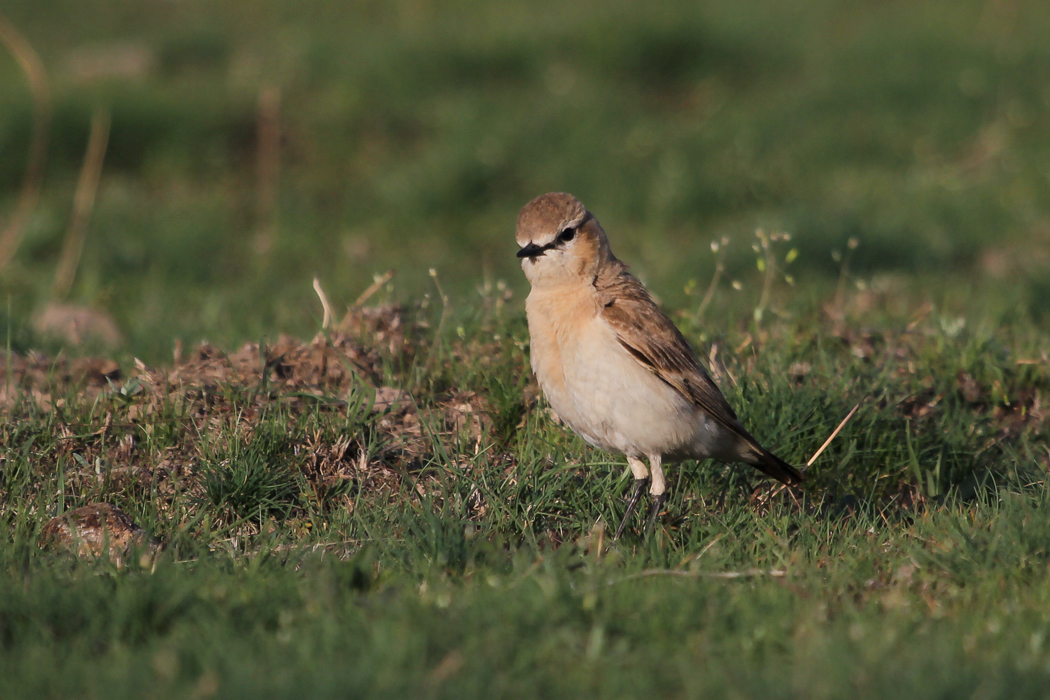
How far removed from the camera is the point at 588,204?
39.3 ft

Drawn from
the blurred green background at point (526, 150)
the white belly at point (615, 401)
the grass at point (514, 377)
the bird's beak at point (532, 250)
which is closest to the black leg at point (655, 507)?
the grass at point (514, 377)

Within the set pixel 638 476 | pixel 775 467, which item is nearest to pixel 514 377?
pixel 638 476

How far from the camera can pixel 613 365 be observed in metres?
5.15

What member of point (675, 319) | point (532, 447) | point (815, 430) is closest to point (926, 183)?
point (675, 319)

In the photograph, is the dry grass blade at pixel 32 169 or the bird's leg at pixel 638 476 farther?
the dry grass blade at pixel 32 169

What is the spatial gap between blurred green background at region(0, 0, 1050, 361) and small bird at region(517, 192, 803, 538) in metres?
2.76

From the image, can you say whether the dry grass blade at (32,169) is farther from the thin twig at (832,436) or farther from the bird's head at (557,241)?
the thin twig at (832,436)

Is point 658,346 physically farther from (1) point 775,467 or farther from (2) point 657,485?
(1) point 775,467

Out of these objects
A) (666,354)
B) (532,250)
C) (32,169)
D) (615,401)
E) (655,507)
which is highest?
(32,169)

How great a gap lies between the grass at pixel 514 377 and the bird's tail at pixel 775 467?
15 cm

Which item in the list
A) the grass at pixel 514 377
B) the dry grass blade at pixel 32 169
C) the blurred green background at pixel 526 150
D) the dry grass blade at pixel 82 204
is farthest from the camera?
the dry grass blade at pixel 32 169

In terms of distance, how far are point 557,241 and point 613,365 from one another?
664 millimetres

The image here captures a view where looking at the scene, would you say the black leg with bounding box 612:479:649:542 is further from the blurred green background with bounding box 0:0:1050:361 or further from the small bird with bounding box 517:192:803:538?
the blurred green background with bounding box 0:0:1050:361

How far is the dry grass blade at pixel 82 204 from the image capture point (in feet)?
31.9
